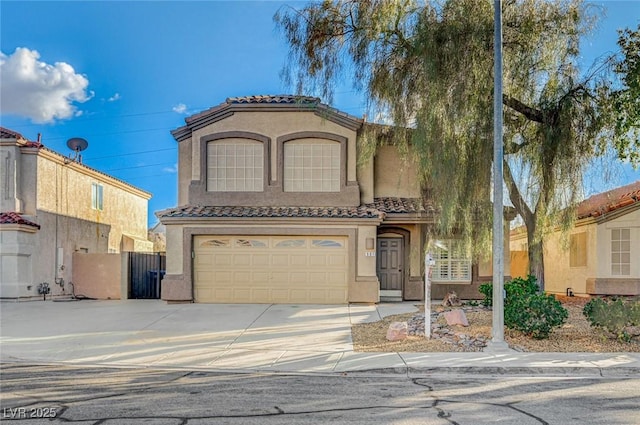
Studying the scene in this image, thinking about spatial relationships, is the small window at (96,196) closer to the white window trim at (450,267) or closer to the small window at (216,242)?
the small window at (216,242)

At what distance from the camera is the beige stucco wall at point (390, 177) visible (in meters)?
19.1

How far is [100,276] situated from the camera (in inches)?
836

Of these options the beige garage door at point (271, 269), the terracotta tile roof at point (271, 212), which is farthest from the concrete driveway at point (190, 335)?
the terracotta tile roof at point (271, 212)

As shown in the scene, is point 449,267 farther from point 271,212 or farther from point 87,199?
point 87,199

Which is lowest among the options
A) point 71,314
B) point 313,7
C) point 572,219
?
point 71,314

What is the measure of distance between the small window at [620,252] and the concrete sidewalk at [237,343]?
305 inches

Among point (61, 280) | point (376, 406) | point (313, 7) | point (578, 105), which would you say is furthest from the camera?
point (61, 280)

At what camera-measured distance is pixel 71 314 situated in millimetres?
15836

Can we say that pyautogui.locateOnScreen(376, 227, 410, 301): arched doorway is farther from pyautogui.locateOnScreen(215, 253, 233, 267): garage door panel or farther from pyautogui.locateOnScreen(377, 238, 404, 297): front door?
pyautogui.locateOnScreen(215, 253, 233, 267): garage door panel

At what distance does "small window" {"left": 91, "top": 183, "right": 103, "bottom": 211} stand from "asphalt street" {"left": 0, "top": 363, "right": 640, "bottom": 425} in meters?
16.6

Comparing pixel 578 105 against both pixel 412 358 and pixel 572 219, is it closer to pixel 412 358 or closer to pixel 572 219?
pixel 572 219

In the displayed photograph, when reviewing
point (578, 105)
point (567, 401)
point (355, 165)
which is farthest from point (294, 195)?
point (567, 401)

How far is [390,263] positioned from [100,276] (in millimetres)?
11603

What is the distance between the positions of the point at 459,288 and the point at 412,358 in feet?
30.5
